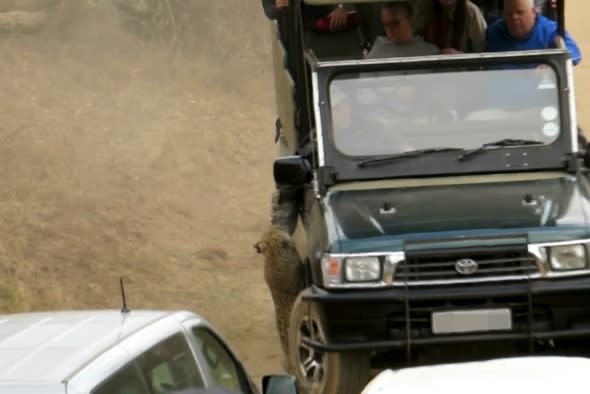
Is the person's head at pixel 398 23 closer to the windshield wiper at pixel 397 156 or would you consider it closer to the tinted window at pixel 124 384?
the windshield wiper at pixel 397 156

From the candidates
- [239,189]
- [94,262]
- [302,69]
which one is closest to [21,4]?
[239,189]

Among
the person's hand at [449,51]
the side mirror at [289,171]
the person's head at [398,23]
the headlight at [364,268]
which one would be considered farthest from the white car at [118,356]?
the person's head at [398,23]

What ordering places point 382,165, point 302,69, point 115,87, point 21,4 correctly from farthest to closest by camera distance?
point 21,4
point 115,87
point 302,69
point 382,165

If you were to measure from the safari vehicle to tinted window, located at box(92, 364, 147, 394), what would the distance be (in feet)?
11.2

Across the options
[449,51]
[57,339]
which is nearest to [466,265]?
[449,51]

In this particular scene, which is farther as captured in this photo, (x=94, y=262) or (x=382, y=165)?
(x=94, y=262)

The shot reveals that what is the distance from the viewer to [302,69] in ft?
33.7

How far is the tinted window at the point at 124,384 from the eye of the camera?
4.18 metres

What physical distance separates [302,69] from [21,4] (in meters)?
13.9

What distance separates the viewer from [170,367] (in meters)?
4.80

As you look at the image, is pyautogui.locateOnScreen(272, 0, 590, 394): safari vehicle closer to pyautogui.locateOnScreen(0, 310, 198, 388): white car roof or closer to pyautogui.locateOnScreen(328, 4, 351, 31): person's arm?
pyautogui.locateOnScreen(328, 4, 351, 31): person's arm

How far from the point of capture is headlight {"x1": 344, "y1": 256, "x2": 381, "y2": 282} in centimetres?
780

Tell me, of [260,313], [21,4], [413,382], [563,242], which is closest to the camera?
[413,382]

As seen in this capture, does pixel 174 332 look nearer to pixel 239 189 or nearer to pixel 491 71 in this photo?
pixel 491 71
